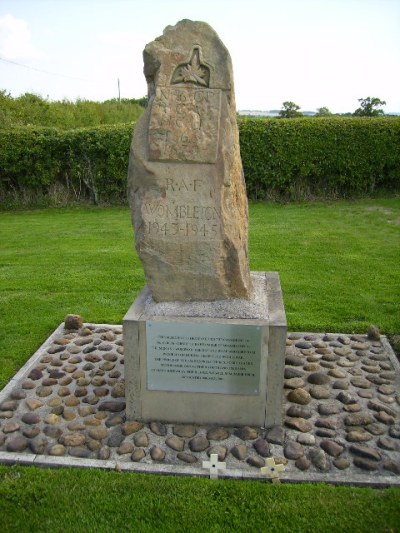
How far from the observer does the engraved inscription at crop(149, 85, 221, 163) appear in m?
3.71

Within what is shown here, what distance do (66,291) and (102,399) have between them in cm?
304

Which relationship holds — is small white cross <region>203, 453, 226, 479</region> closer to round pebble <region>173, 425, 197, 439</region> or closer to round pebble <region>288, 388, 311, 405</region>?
round pebble <region>173, 425, 197, 439</region>

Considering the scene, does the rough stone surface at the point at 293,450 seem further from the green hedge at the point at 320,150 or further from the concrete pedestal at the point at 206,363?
the green hedge at the point at 320,150

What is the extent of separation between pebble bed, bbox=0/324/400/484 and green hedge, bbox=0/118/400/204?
8.63 meters

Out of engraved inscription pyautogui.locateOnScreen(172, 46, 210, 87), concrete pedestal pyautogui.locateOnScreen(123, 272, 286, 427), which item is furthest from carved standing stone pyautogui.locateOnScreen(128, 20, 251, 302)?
concrete pedestal pyautogui.locateOnScreen(123, 272, 286, 427)

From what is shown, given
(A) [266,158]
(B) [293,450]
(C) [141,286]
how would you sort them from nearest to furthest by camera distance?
(B) [293,450] → (C) [141,286] → (A) [266,158]

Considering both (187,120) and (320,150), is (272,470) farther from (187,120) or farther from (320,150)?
(320,150)

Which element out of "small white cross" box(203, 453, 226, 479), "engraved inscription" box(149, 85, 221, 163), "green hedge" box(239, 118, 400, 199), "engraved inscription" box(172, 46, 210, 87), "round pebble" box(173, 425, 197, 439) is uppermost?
"engraved inscription" box(172, 46, 210, 87)

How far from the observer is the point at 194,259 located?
3996 millimetres

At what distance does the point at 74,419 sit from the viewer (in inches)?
159

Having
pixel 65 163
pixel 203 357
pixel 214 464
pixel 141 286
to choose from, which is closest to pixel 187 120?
pixel 203 357

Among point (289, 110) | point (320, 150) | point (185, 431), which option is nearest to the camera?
point (185, 431)

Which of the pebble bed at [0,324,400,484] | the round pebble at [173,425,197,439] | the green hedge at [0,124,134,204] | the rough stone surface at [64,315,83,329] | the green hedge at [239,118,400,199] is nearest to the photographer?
the pebble bed at [0,324,400,484]

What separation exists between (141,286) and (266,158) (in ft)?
23.0
